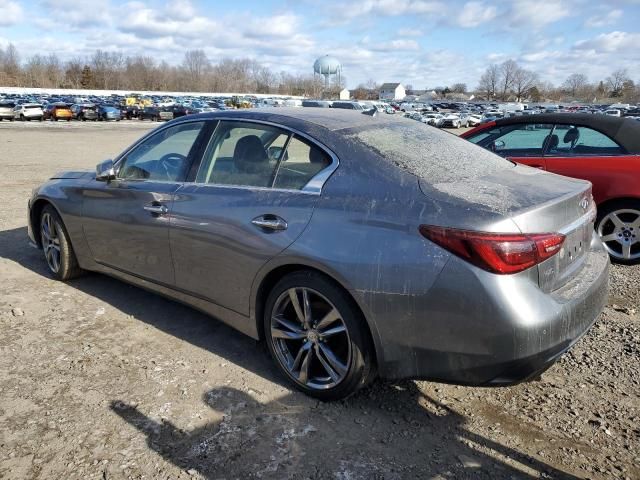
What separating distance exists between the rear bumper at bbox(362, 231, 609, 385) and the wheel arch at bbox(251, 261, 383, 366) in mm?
59

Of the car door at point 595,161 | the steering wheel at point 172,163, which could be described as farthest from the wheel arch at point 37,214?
the car door at point 595,161

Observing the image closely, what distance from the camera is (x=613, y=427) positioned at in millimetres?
2803

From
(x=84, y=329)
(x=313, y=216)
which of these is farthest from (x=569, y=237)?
(x=84, y=329)

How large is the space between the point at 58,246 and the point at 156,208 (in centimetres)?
176

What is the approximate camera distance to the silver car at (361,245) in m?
2.44

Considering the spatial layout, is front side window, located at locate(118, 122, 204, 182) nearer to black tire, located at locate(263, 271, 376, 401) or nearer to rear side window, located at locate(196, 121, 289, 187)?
rear side window, located at locate(196, 121, 289, 187)

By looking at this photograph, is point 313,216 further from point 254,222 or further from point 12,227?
point 12,227

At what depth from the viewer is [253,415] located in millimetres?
2914

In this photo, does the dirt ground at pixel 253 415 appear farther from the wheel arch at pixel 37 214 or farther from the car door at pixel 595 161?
the car door at pixel 595 161

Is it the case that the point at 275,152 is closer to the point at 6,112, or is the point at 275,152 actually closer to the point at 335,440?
the point at 335,440

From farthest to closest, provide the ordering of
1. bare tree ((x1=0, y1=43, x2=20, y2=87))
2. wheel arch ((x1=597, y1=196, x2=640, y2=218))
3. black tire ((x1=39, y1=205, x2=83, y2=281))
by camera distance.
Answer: bare tree ((x1=0, y1=43, x2=20, y2=87)) → wheel arch ((x1=597, y1=196, x2=640, y2=218)) → black tire ((x1=39, y1=205, x2=83, y2=281))

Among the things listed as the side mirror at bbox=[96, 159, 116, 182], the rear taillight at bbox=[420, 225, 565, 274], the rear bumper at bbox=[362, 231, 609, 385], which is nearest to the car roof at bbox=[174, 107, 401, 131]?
the side mirror at bbox=[96, 159, 116, 182]

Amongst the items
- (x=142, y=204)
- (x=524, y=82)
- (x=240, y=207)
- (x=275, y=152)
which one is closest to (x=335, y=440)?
(x=240, y=207)

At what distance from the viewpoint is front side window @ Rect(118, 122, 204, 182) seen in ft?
12.4
